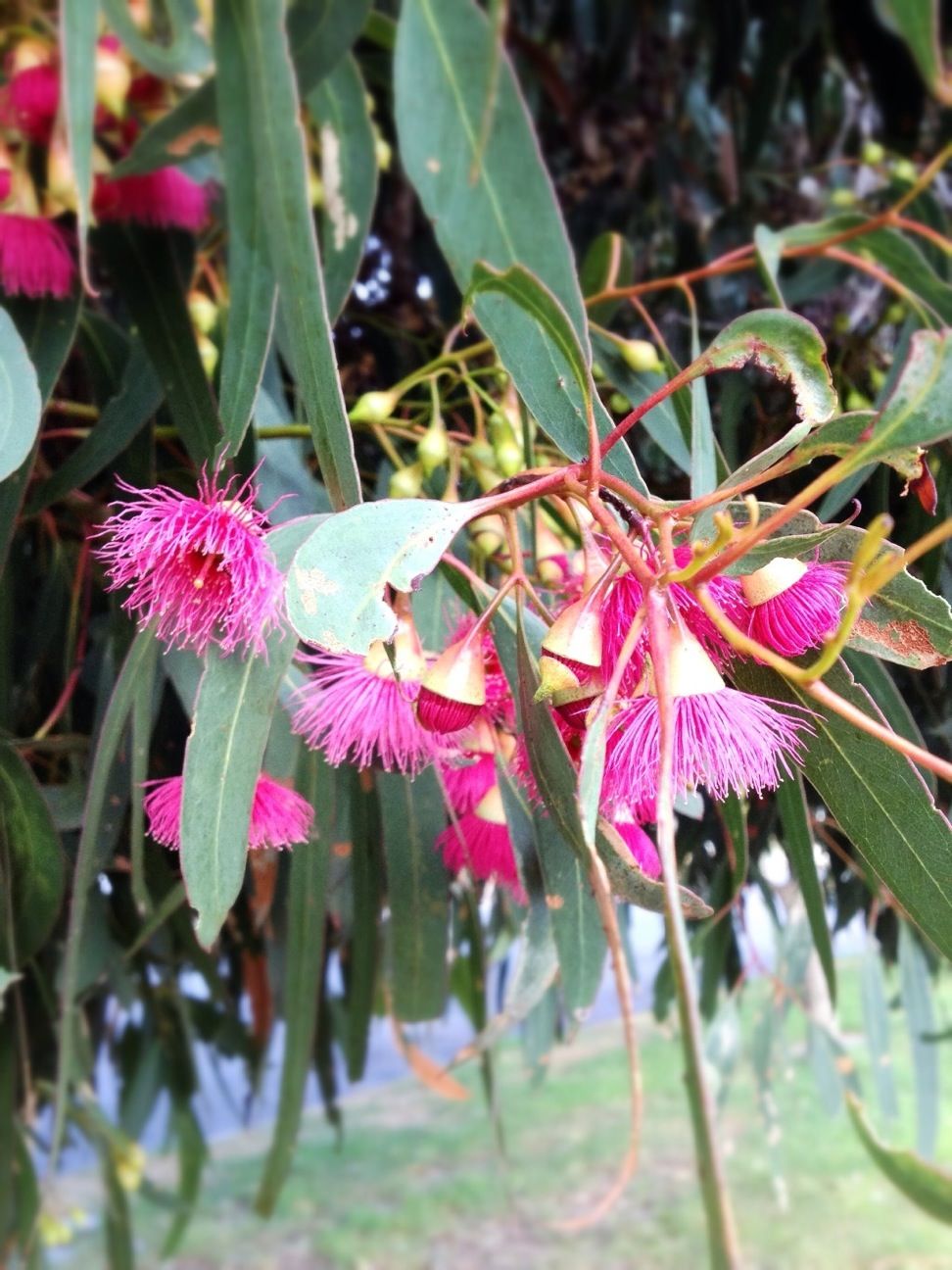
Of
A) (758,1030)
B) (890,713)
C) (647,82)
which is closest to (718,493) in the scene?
(890,713)

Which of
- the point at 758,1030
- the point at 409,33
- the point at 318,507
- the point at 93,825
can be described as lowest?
the point at 758,1030

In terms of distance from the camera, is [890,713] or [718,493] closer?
[718,493]

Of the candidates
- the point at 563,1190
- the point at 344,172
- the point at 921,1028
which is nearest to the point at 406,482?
the point at 344,172

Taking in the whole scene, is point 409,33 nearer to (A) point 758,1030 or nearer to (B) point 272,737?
(B) point 272,737

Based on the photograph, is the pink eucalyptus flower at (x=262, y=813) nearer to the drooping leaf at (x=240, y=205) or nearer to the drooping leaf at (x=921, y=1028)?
the drooping leaf at (x=240, y=205)

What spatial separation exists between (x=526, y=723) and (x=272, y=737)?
178 mm

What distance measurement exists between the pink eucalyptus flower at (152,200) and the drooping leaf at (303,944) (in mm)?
379

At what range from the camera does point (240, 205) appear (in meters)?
0.52

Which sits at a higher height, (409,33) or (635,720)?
(409,33)

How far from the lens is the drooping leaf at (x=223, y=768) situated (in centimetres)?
36

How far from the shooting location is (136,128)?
0.73 meters

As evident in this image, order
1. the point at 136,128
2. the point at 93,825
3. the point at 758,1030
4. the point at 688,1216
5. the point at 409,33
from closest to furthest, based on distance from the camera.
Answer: the point at 93,825 → the point at 409,33 → the point at 136,128 → the point at 758,1030 → the point at 688,1216

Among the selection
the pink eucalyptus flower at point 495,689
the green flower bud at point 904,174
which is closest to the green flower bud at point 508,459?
the pink eucalyptus flower at point 495,689

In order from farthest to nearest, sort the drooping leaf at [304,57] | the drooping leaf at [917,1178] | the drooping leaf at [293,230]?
the drooping leaf at [304,57] < the drooping leaf at [293,230] < the drooping leaf at [917,1178]
